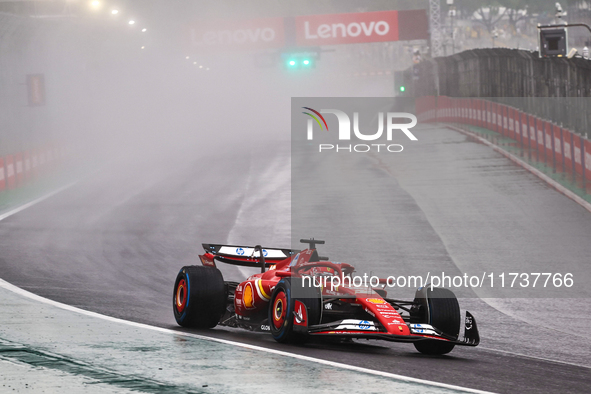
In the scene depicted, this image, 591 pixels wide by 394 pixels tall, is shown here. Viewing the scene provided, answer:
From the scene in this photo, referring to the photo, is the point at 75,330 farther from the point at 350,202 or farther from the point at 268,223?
the point at 350,202

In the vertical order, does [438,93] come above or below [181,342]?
above

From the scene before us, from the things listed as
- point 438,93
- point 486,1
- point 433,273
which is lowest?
point 433,273

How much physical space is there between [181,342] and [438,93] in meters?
48.9

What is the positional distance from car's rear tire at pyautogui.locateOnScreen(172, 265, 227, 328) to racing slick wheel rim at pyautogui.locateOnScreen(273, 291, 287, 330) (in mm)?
1145

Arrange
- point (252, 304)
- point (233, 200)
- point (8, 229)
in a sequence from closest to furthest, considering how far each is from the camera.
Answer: point (252, 304)
point (8, 229)
point (233, 200)

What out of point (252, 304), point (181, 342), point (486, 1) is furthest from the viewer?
point (486, 1)

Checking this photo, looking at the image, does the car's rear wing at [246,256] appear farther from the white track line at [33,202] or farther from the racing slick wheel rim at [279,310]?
the white track line at [33,202]

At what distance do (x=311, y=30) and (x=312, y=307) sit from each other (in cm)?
7088

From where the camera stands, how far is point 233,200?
24297 mm

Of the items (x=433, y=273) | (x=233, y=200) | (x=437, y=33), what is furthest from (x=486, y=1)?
(x=433, y=273)

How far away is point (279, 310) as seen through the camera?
350 inches

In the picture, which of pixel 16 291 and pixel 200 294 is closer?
pixel 200 294

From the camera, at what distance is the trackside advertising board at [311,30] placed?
252ft

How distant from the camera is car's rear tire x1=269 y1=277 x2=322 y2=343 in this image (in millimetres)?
8461
